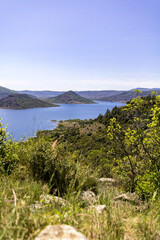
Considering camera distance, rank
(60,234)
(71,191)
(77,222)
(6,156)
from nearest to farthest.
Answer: (60,234) < (77,222) < (71,191) < (6,156)

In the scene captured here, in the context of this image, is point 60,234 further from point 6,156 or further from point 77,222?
point 6,156

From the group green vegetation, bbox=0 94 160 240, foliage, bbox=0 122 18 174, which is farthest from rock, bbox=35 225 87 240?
foliage, bbox=0 122 18 174

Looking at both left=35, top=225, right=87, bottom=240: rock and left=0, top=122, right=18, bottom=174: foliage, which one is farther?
left=0, top=122, right=18, bottom=174: foliage

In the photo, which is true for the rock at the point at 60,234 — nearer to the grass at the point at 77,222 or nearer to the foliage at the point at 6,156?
the grass at the point at 77,222

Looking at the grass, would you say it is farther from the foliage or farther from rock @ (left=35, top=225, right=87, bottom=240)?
the foliage

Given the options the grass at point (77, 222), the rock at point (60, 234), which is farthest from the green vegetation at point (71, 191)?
the rock at point (60, 234)

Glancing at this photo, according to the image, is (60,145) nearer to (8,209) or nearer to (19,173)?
(19,173)

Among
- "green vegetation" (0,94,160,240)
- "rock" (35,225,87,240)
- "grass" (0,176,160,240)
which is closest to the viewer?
"rock" (35,225,87,240)

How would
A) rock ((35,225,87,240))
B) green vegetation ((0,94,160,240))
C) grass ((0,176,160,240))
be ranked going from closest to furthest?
rock ((35,225,87,240))
grass ((0,176,160,240))
green vegetation ((0,94,160,240))

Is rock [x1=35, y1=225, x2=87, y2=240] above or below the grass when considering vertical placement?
above

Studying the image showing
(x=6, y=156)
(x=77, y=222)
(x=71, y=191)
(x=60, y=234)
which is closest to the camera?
(x=60, y=234)

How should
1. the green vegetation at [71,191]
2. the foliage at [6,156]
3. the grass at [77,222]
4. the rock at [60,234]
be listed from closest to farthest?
the rock at [60,234] → the grass at [77,222] → the green vegetation at [71,191] → the foliage at [6,156]

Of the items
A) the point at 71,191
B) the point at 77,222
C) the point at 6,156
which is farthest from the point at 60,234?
the point at 6,156

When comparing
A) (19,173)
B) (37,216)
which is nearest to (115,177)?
(19,173)
